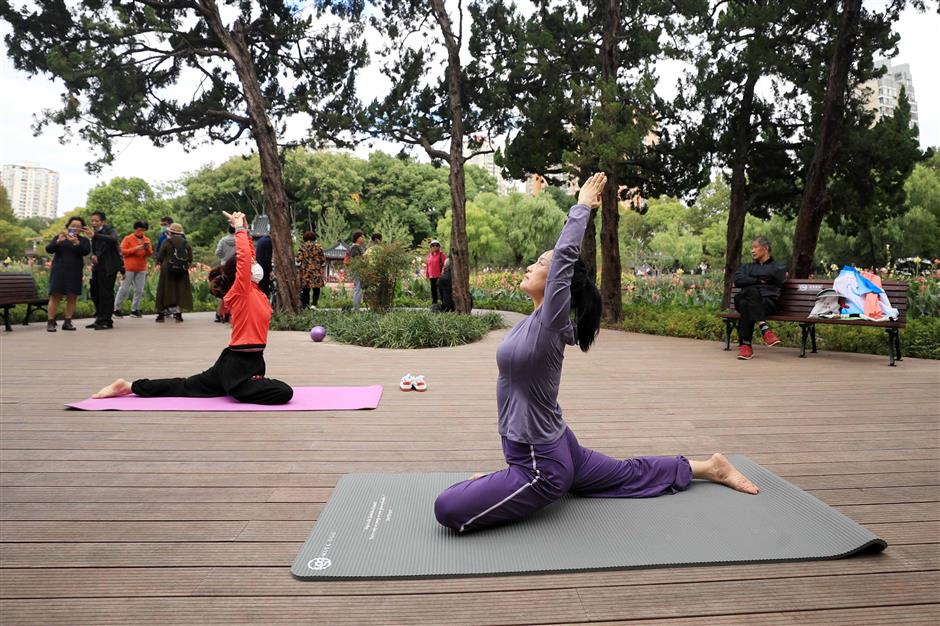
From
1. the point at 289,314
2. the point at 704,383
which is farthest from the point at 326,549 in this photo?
the point at 289,314

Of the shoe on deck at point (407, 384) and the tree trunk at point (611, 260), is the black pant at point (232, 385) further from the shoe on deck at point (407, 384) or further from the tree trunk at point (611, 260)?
the tree trunk at point (611, 260)

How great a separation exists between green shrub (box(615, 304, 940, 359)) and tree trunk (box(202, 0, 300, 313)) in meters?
7.06

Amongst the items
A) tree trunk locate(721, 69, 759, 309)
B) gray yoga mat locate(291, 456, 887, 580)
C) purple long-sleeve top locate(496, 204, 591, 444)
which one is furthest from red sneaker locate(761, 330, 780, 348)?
purple long-sleeve top locate(496, 204, 591, 444)

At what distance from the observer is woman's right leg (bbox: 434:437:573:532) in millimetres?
2576

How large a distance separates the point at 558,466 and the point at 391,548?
752mm

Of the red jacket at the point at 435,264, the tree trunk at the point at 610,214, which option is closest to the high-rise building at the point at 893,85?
the tree trunk at the point at 610,214

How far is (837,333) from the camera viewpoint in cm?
912

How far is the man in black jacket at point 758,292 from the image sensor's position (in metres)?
8.17

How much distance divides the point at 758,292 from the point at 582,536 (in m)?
6.58

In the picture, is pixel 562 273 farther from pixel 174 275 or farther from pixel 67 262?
pixel 174 275

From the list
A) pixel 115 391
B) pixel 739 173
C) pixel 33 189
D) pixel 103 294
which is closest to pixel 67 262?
pixel 103 294

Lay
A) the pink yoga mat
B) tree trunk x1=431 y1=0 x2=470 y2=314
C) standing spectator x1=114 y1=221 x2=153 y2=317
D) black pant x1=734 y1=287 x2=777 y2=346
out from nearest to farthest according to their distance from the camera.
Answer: the pink yoga mat < black pant x1=734 y1=287 x2=777 y2=346 < standing spectator x1=114 y1=221 x2=153 y2=317 < tree trunk x1=431 y1=0 x2=470 y2=314

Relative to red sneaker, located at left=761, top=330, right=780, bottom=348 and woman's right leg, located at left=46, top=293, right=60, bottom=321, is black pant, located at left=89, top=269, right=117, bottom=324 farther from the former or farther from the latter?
red sneaker, located at left=761, top=330, right=780, bottom=348

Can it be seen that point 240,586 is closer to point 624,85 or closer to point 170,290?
point 170,290
